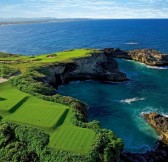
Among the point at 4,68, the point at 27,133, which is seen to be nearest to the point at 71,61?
the point at 4,68

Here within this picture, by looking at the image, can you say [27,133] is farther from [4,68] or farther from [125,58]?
[125,58]

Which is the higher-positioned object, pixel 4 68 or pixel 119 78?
pixel 4 68

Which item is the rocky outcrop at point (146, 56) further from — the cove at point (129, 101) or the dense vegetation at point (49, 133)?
the dense vegetation at point (49, 133)

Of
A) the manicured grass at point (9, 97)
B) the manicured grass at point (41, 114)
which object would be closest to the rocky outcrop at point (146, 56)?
the manicured grass at point (9, 97)

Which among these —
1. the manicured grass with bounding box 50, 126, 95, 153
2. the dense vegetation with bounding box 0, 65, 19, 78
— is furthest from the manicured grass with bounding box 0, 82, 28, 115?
the manicured grass with bounding box 50, 126, 95, 153

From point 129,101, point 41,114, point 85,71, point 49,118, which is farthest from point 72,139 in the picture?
point 85,71

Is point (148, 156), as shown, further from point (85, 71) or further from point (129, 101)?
point (85, 71)
